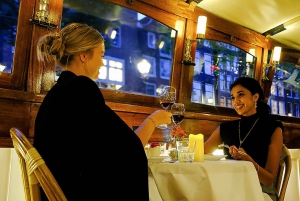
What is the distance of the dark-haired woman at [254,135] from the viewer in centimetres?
189

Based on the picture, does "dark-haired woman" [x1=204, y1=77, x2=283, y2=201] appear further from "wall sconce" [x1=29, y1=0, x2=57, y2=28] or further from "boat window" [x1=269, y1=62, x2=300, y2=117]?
"boat window" [x1=269, y1=62, x2=300, y2=117]

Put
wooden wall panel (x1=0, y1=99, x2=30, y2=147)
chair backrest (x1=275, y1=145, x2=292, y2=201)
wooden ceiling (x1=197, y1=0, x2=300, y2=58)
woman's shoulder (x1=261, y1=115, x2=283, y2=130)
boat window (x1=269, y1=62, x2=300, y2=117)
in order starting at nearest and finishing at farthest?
wooden wall panel (x1=0, y1=99, x2=30, y2=147) → chair backrest (x1=275, y1=145, x2=292, y2=201) → woman's shoulder (x1=261, y1=115, x2=283, y2=130) → wooden ceiling (x1=197, y1=0, x2=300, y2=58) → boat window (x1=269, y1=62, x2=300, y2=117)

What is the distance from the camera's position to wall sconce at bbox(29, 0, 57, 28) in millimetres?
1990

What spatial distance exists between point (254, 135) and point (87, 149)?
4.72 ft

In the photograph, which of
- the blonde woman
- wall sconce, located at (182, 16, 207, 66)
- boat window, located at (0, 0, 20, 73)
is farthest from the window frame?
wall sconce, located at (182, 16, 207, 66)

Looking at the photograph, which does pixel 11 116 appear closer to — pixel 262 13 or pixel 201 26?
pixel 201 26

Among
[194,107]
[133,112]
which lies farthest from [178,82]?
[133,112]

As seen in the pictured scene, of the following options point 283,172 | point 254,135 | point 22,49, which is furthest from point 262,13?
point 22,49

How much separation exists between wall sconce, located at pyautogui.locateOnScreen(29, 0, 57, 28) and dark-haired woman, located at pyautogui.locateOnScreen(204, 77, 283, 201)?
1453mm

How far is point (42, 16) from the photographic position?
2.00 meters

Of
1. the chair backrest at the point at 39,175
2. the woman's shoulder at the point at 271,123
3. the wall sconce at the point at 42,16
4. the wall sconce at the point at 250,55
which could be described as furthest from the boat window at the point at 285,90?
the chair backrest at the point at 39,175

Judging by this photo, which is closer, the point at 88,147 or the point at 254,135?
the point at 88,147

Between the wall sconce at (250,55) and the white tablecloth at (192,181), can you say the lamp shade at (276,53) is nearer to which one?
the wall sconce at (250,55)

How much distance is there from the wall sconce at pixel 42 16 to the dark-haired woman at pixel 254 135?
1.45 meters
